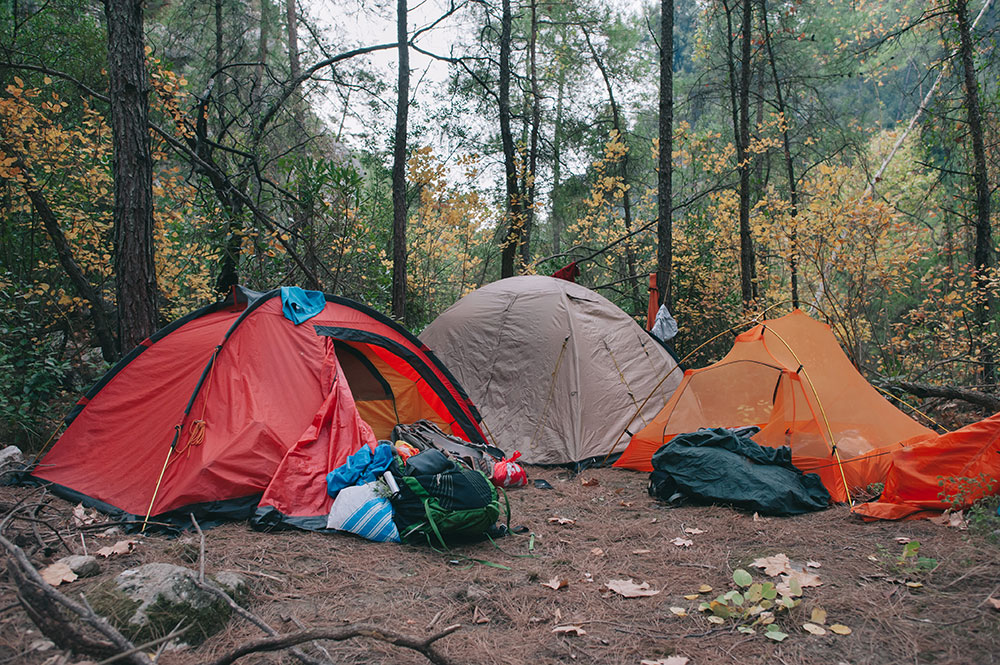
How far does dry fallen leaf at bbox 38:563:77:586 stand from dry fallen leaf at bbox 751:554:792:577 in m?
3.34

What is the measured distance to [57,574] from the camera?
106 inches

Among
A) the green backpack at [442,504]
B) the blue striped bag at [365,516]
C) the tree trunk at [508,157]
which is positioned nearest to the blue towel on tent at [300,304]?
the blue striped bag at [365,516]

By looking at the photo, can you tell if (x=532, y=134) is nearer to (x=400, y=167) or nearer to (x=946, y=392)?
(x=400, y=167)

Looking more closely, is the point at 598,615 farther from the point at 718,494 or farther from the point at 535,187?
the point at 535,187

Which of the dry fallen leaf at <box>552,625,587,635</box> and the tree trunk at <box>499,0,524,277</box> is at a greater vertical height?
the tree trunk at <box>499,0,524,277</box>

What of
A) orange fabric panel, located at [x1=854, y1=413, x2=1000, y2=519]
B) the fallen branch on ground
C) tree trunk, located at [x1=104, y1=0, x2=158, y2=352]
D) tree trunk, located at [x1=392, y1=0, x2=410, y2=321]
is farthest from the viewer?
tree trunk, located at [x1=392, y1=0, x2=410, y2=321]

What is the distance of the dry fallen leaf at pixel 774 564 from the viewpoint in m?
3.08

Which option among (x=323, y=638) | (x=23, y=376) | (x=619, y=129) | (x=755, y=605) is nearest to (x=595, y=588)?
(x=755, y=605)

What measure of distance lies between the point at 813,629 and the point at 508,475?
3.08m

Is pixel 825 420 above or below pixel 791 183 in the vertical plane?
below

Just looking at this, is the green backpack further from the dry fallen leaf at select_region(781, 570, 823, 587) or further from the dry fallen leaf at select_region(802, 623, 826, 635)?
the dry fallen leaf at select_region(802, 623, 826, 635)

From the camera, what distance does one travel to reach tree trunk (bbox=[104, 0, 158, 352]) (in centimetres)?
471

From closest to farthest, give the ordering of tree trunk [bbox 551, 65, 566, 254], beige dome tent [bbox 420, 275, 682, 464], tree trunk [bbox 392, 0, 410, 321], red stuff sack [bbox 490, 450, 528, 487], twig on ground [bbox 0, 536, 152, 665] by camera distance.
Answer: twig on ground [bbox 0, 536, 152, 665]
red stuff sack [bbox 490, 450, 528, 487]
beige dome tent [bbox 420, 275, 682, 464]
tree trunk [bbox 392, 0, 410, 321]
tree trunk [bbox 551, 65, 566, 254]

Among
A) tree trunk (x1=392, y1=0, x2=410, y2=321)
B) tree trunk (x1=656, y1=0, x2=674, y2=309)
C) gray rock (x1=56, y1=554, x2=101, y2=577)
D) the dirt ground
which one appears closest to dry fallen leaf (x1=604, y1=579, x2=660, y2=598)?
the dirt ground
